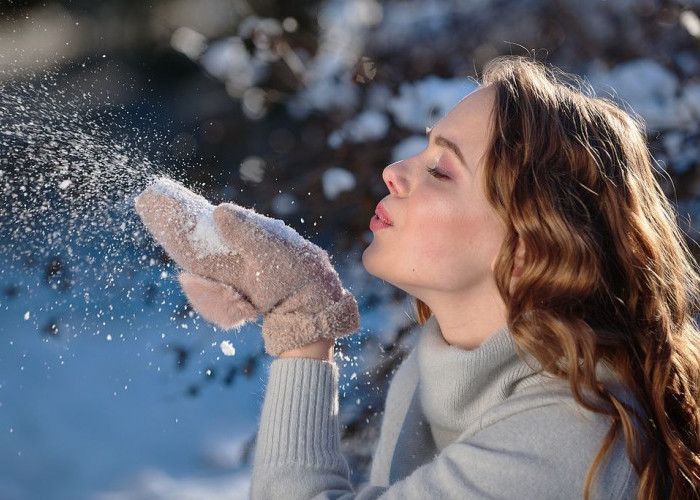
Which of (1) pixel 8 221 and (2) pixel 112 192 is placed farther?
(1) pixel 8 221

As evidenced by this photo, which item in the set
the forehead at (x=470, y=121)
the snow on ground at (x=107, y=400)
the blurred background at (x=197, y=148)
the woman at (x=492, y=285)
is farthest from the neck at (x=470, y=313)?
the snow on ground at (x=107, y=400)

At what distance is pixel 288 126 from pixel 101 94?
1.67 feet

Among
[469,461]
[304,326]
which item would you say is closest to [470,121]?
[304,326]

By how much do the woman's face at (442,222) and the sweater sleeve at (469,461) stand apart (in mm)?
229

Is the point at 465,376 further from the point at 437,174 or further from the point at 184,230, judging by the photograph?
the point at 184,230

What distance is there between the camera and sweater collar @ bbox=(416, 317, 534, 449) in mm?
1116

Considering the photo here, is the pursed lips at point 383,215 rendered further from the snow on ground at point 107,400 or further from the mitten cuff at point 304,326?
the snow on ground at point 107,400

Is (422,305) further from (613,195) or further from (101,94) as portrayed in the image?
(101,94)

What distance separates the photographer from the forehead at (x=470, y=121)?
1.19 meters

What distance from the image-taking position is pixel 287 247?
116 cm

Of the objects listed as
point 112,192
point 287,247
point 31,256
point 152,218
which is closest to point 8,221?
point 31,256

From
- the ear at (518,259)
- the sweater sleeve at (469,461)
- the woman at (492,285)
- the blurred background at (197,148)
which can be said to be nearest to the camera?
the sweater sleeve at (469,461)

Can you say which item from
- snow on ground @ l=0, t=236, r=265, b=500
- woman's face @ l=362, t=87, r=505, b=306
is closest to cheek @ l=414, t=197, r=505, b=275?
woman's face @ l=362, t=87, r=505, b=306

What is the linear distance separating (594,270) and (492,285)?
6.2 inches
